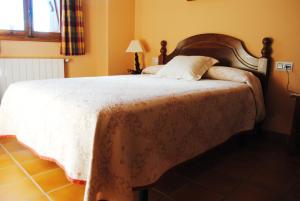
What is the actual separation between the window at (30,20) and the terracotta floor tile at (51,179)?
214 centimetres

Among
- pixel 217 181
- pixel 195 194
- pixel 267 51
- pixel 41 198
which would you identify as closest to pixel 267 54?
pixel 267 51

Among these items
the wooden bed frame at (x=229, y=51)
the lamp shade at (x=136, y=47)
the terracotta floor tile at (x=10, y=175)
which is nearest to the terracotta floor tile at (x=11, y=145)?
the terracotta floor tile at (x=10, y=175)

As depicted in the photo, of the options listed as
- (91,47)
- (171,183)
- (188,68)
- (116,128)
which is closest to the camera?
(116,128)

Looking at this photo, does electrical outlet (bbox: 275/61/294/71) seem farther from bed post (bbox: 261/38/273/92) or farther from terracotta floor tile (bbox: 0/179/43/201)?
terracotta floor tile (bbox: 0/179/43/201)

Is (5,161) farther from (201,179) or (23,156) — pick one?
(201,179)

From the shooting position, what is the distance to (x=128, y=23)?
13.4 feet

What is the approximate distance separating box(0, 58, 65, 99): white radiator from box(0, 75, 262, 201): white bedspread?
130 centimetres

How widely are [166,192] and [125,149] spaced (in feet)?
2.08

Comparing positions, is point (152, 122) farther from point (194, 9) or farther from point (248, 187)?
point (194, 9)

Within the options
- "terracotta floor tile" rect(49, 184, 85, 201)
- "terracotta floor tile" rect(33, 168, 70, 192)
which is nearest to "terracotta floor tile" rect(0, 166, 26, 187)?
"terracotta floor tile" rect(33, 168, 70, 192)

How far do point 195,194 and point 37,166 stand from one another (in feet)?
4.19

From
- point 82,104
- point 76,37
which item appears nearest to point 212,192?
point 82,104

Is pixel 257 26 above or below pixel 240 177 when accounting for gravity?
above

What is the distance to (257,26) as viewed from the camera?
2.69 m
